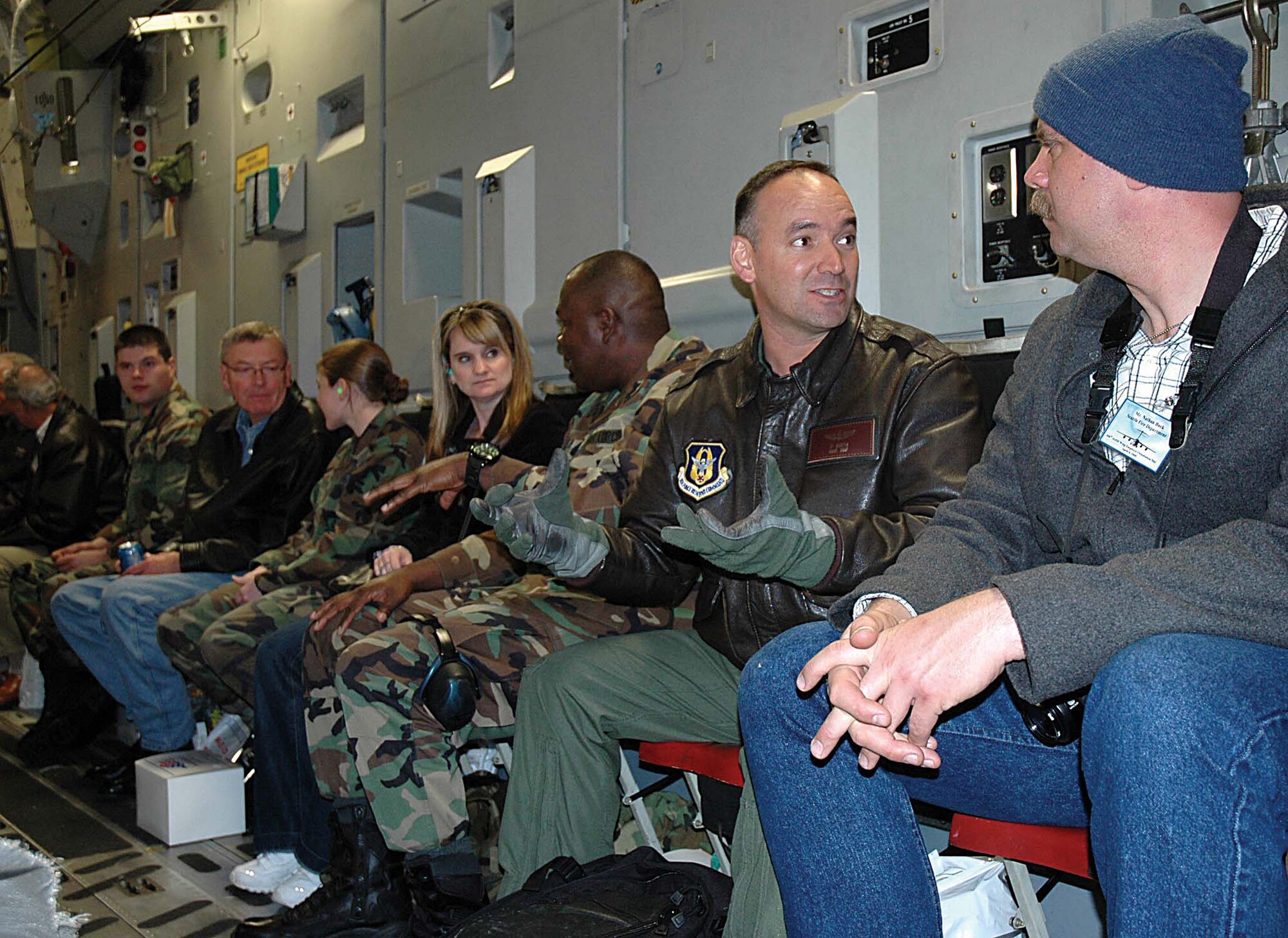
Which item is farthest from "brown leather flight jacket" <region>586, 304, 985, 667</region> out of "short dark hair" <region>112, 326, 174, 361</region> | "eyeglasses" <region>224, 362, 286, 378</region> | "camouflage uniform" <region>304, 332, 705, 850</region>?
"short dark hair" <region>112, 326, 174, 361</region>

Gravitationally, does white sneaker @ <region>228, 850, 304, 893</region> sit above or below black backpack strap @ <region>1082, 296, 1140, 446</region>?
below

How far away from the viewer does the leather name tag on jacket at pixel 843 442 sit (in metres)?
2.02

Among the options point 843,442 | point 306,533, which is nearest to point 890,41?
point 843,442

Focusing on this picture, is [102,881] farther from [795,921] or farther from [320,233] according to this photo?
[320,233]

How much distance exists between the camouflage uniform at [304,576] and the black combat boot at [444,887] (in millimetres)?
1038

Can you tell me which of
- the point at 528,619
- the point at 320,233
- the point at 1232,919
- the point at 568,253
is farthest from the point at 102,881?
the point at 320,233

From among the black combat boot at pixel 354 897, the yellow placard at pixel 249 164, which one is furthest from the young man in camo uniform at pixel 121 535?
the black combat boot at pixel 354 897

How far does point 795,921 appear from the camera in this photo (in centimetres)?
134

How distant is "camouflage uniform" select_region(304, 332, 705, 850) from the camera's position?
2271 mm

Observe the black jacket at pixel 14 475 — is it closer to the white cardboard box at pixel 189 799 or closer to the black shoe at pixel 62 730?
the black shoe at pixel 62 730

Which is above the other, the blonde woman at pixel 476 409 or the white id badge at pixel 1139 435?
the blonde woman at pixel 476 409

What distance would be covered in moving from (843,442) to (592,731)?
0.71 m

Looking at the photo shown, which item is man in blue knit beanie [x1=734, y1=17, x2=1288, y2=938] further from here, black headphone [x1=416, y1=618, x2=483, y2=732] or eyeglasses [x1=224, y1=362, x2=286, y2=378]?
eyeglasses [x1=224, y1=362, x2=286, y2=378]

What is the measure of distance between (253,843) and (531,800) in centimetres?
118
